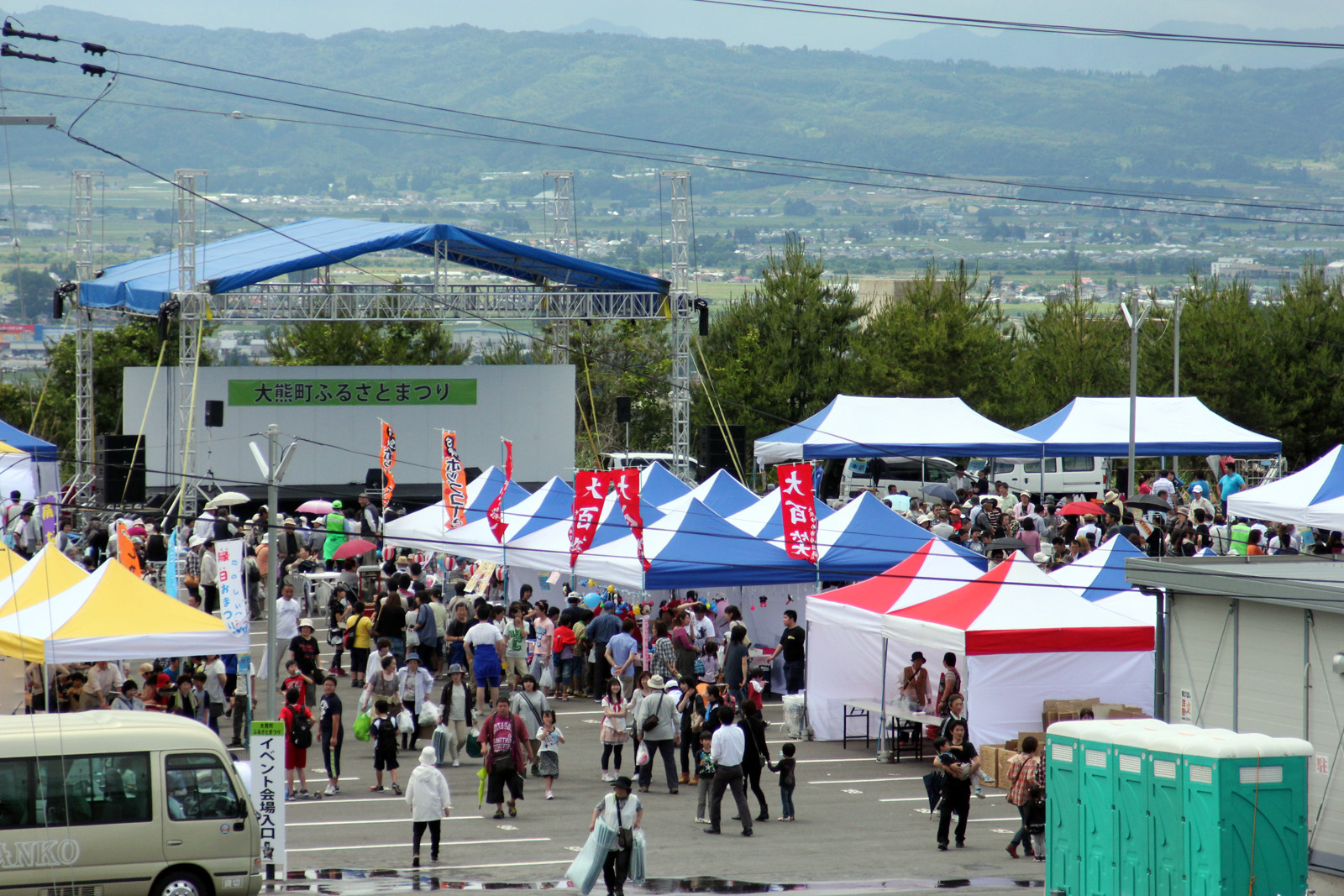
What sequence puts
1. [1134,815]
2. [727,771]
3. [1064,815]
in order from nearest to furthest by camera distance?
[1134,815]
[1064,815]
[727,771]

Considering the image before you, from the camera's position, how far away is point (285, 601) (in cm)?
1897

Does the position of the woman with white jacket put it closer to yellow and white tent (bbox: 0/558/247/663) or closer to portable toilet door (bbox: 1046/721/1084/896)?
yellow and white tent (bbox: 0/558/247/663)

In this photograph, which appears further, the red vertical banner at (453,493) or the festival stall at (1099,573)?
the red vertical banner at (453,493)

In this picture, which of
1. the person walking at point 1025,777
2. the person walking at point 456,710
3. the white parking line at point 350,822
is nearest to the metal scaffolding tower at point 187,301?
the person walking at point 456,710

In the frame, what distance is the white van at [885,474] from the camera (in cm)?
3359

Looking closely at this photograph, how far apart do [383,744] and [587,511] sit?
5.69m

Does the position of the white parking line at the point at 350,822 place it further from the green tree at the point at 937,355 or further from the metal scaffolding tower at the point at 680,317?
the green tree at the point at 937,355

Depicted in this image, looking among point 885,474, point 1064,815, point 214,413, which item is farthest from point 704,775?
point 214,413

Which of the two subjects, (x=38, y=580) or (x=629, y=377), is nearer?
(x=38, y=580)

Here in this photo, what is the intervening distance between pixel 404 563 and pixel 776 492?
616cm

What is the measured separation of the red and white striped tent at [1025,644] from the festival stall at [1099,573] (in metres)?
1.01

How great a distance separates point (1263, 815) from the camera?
9570 mm

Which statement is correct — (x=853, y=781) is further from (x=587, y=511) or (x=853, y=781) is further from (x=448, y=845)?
(x=587, y=511)

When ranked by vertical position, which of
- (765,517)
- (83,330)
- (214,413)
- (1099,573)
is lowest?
(1099,573)
